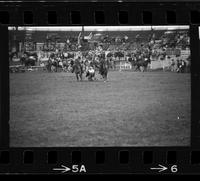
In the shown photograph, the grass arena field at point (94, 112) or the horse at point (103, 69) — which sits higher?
the horse at point (103, 69)

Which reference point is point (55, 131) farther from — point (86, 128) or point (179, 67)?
point (179, 67)

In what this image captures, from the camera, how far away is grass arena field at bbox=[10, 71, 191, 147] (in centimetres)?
852

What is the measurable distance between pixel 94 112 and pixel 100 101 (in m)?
0.13

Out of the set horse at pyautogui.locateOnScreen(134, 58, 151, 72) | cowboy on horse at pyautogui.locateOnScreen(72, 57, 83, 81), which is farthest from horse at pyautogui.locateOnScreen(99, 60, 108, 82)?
horse at pyautogui.locateOnScreen(134, 58, 151, 72)

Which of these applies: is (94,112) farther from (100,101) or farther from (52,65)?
(52,65)

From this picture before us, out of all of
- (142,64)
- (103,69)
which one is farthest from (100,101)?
(142,64)

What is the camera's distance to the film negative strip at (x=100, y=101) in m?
8.50

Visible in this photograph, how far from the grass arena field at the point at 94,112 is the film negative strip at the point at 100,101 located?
0.03 ft

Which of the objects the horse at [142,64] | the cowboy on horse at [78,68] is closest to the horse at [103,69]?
the cowboy on horse at [78,68]

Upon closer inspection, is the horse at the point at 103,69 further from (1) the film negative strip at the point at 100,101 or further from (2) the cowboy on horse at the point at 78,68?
(2) the cowboy on horse at the point at 78,68

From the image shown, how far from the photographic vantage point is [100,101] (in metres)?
8.53

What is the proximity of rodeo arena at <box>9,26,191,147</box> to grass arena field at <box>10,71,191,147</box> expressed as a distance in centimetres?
1

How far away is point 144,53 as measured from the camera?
8547 millimetres

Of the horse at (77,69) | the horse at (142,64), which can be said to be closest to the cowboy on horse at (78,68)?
the horse at (77,69)
